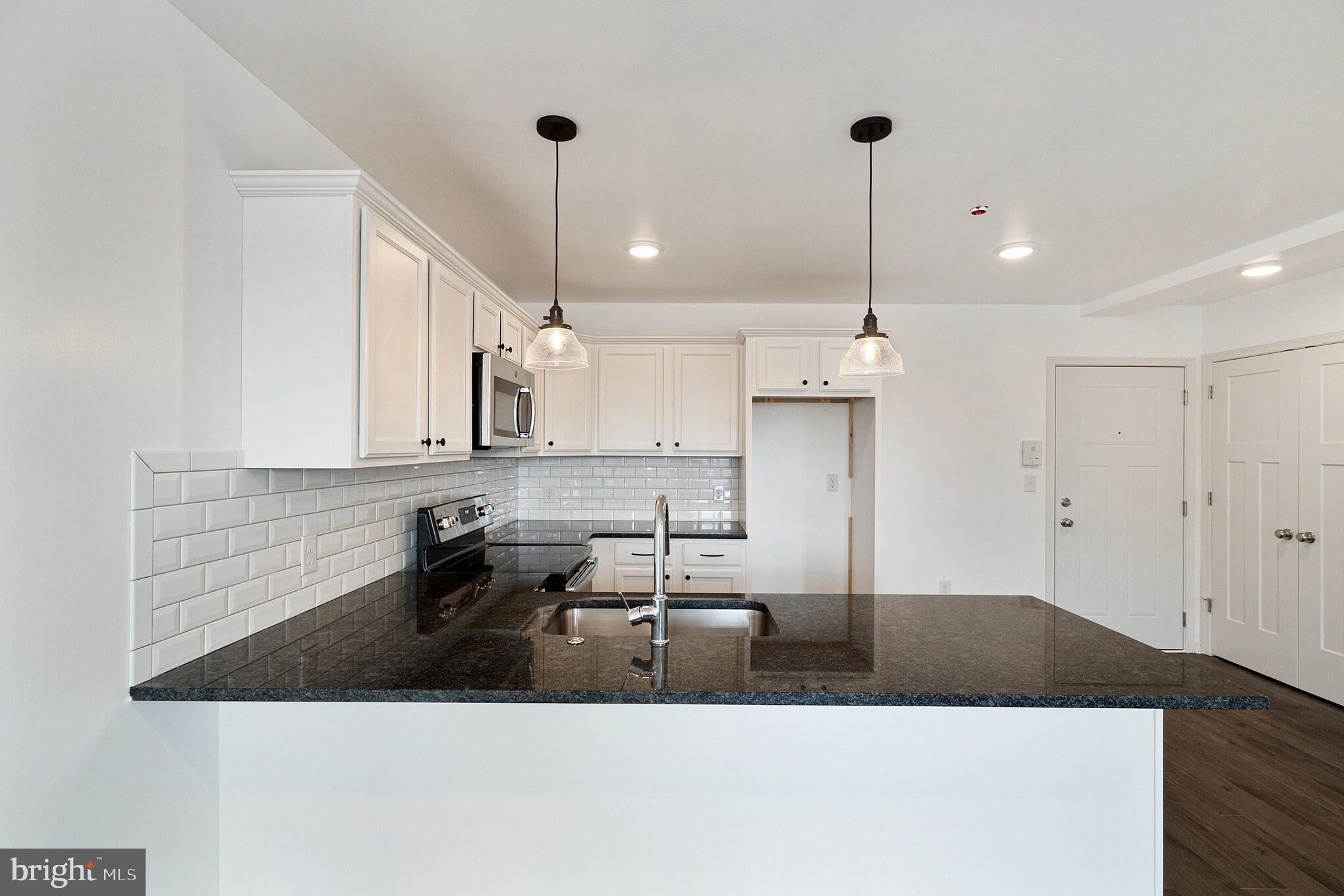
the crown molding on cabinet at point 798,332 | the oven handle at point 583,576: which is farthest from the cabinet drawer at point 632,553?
the crown molding on cabinet at point 798,332

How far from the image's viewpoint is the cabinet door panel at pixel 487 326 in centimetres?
265

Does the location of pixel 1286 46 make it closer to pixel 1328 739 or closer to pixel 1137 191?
pixel 1137 191

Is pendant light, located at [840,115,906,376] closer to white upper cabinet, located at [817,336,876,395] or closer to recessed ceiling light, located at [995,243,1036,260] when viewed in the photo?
recessed ceiling light, located at [995,243,1036,260]

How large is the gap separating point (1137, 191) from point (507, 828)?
3142 mm

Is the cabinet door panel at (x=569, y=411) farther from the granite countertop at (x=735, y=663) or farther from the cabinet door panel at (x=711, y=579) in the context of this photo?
the granite countertop at (x=735, y=663)

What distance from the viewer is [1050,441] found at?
14.3ft

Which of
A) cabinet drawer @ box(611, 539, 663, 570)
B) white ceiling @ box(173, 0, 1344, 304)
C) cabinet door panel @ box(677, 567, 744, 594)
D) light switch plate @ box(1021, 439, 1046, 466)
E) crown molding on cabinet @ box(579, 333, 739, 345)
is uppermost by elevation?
white ceiling @ box(173, 0, 1344, 304)

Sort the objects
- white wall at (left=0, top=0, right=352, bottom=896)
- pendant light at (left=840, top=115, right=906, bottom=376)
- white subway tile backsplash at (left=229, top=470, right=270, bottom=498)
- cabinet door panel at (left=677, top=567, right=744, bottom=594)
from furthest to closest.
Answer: cabinet door panel at (left=677, top=567, right=744, bottom=594) → pendant light at (left=840, top=115, right=906, bottom=376) → white subway tile backsplash at (left=229, top=470, right=270, bottom=498) → white wall at (left=0, top=0, right=352, bottom=896)

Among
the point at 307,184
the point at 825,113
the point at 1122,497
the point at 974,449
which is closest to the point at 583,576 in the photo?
the point at 307,184

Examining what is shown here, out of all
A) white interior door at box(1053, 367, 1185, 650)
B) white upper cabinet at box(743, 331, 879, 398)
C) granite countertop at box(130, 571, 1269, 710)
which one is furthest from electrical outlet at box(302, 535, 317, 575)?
white interior door at box(1053, 367, 1185, 650)

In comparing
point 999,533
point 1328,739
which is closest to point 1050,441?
point 999,533

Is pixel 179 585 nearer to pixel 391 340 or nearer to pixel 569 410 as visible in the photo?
pixel 391 340

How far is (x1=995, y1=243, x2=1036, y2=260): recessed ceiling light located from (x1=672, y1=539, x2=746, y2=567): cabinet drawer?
2.18 meters

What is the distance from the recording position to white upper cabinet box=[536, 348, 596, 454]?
165 inches
